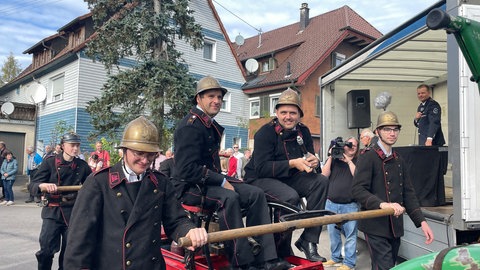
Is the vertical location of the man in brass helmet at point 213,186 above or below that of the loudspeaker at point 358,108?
below

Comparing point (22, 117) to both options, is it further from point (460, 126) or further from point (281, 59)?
point (460, 126)

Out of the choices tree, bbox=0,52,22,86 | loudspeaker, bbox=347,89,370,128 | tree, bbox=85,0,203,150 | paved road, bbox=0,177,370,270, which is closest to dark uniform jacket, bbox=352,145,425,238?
paved road, bbox=0,177,370,270

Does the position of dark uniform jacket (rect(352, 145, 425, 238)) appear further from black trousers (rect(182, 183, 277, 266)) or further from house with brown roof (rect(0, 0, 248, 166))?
house with brown roof (rect(0, 0, 248, 166))

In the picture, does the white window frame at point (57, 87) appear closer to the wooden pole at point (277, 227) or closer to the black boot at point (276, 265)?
the black boot at point (276, 265)

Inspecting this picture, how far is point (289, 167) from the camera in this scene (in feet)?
13.2

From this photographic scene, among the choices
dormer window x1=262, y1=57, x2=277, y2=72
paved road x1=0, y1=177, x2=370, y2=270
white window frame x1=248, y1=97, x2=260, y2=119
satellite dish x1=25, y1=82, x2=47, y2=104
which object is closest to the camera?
paved road x1=0, y1=177, x2=370, y2=270

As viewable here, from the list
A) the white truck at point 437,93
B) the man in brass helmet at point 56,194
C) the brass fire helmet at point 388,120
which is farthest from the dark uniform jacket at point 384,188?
the man in brass helmet at point 56,194

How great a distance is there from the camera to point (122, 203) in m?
2.92

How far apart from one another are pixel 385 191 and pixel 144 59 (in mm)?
13066

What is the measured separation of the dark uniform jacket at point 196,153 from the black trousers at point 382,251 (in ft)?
5.28

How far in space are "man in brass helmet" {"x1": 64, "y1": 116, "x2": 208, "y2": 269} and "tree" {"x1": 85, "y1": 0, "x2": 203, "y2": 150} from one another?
40.7 feet

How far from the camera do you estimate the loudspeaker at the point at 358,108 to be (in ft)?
33.0

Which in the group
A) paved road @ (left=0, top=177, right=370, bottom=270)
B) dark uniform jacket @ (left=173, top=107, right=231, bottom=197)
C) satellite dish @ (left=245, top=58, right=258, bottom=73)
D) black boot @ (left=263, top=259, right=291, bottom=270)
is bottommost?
paved road @ (left=0, top=177, right=370, bottom=270)

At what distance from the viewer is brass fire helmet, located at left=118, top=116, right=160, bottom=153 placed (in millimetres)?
2840
